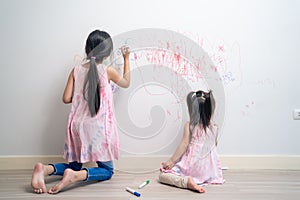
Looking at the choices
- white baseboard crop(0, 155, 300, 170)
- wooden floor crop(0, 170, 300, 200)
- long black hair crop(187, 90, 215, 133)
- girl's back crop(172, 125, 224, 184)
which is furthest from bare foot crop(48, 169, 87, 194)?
long black hair crop(187, 90, 215, 133)

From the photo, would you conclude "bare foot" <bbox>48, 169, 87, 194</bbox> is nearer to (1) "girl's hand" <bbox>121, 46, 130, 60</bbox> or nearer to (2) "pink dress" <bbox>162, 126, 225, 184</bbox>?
(2) "pink dress" <bbox>162, 126, 225, 184</bbox>

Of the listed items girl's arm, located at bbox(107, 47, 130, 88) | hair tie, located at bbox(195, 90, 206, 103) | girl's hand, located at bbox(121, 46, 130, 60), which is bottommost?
hair tie, located at bbox(195, 90, 206, 103)

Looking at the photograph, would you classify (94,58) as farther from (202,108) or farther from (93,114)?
(202,108)

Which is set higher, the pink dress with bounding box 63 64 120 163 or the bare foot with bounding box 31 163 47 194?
the pink dress with bounding box 63 64 120 163

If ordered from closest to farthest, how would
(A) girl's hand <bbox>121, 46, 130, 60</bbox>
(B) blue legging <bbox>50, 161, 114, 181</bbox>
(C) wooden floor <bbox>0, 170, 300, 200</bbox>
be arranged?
(C) wooden floor <bbox>0, 170, 300, 200</bbox> → (B) blue legging <bbox>50, 161, 114, 181</bbox> → (A) girl's hand <bbox>121, 46, 130, 60</bbox>

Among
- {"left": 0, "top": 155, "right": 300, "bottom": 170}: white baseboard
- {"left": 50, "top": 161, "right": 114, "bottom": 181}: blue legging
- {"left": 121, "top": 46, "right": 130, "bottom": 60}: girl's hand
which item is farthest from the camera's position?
{"left": 0, "top": 155, "right": 300, "bottom": 170}: white baseboard

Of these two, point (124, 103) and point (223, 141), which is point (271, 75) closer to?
point (223, 141)

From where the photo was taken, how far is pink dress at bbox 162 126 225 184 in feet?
5.03

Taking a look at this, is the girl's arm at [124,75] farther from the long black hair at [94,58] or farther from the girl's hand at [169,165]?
the girl's hand at [169,165]

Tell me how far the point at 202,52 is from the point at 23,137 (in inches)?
43.5

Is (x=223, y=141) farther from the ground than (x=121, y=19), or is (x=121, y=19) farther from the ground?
(x=121, y=19)

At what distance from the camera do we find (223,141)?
5.86ft

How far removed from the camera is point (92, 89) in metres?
1.56

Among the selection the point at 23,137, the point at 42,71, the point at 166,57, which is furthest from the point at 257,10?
the point at 23,137
